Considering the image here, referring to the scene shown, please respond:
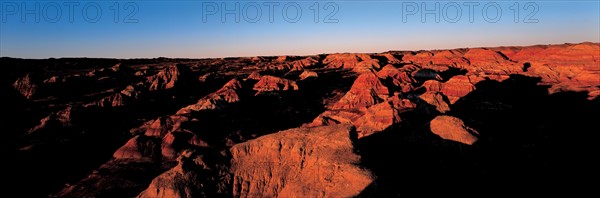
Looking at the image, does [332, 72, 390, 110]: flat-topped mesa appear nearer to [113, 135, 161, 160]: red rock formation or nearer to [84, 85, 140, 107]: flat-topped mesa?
[113, 135, 161, 160]: red rock formation

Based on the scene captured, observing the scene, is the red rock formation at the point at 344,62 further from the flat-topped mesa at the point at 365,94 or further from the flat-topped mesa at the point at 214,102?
the flat-topped mesa at the point at 214,102

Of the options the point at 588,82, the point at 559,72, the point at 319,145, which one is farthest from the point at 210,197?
the point at 559,72

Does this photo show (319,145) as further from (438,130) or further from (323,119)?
(323,119)

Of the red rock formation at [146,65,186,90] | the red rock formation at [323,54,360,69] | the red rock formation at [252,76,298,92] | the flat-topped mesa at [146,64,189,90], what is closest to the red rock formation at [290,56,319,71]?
the red rock formation at [323,54,360,69]

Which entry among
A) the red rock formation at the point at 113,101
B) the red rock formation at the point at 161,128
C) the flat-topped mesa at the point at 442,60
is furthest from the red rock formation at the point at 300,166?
the flat-topped mesa at the point at 442,60

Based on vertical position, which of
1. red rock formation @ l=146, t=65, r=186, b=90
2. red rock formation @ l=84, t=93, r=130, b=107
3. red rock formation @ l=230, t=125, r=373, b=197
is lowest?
red rock formation @ l=230, t=125, r=373, b=197

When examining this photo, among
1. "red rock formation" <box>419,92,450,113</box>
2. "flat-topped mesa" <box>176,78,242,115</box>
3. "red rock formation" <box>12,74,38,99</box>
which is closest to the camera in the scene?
"red rock formation" <box>419,92,450,113</box>
